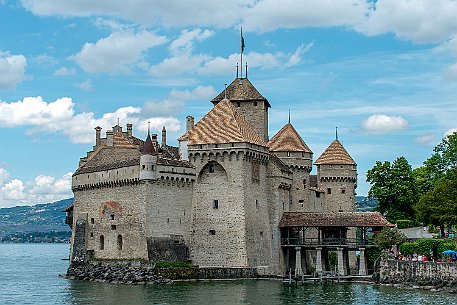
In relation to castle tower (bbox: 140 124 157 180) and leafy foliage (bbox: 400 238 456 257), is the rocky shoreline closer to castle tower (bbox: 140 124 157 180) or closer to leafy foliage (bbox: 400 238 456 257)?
castle tower (bbox: 140 124 157 180)

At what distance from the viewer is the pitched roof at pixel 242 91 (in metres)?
77.3

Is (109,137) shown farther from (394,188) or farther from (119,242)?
(394,188)

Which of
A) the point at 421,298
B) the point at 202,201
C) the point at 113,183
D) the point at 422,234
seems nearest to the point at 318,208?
the point at 422,234

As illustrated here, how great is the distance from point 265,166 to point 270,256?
7641mm

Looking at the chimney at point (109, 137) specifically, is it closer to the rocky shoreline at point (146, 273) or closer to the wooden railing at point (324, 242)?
the rocky shoreline at point (146, 273)

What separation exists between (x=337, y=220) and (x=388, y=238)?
621cm

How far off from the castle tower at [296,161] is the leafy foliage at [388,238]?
1203cm

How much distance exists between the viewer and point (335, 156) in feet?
269

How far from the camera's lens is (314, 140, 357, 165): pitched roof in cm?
8156

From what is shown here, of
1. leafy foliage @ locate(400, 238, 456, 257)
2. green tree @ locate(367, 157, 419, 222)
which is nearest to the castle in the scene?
leafy foliage @ locate(400, 238, 456, 257)

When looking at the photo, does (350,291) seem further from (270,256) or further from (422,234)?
(422,234)

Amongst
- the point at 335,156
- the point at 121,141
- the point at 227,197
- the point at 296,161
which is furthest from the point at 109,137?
the point at 335,156

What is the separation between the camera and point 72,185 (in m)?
77.2

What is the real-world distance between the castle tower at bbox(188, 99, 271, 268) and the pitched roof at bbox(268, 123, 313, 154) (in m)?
8.28
